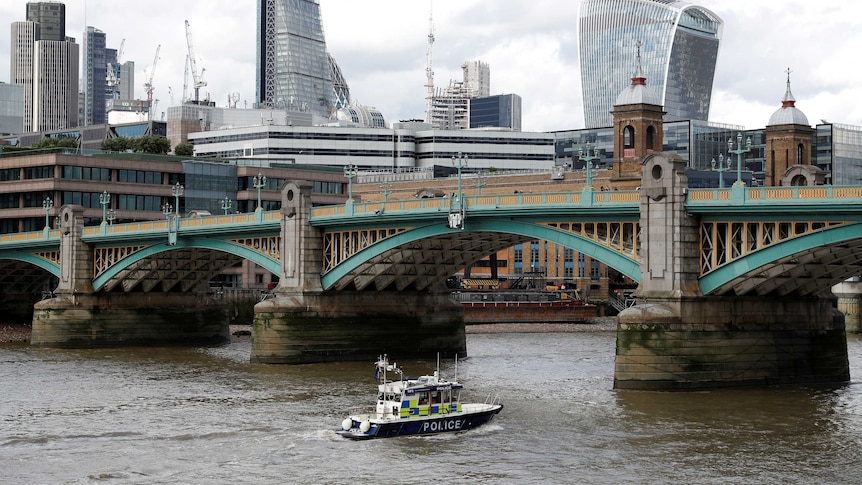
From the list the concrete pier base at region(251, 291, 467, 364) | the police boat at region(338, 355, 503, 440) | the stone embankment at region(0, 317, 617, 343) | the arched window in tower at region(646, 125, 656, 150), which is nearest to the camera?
the police boat at region(338, 355, 503, 440)

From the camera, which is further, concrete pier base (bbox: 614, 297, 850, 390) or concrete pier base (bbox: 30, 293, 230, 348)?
concrete pier base (bbox: 30, 293, 230, 348)

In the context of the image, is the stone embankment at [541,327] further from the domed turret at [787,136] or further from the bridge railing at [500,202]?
the bridge railing at [500,202]

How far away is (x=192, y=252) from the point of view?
95375mm

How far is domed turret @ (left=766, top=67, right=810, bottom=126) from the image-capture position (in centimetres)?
14550

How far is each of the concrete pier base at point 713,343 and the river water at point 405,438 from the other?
936 millimetres

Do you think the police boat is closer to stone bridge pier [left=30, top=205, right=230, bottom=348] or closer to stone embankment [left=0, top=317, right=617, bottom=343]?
stone bridge pier [left=30, top=205, right=230, bottom=348]

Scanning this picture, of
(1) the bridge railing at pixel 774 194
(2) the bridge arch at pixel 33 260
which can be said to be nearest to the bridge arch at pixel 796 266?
(1) the bridge railing at pixel 774 194

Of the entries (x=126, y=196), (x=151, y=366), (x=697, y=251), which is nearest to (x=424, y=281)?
(x=151, y=366)

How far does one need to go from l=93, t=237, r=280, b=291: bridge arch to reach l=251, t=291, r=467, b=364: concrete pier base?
443 cm

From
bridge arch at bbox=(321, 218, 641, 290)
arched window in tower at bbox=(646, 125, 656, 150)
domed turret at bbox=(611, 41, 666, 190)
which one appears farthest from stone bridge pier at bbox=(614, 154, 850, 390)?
arched window in tower at bbox=(646, 125, 656, 150)

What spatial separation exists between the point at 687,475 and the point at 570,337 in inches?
2715

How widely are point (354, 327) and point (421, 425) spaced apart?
96.2ft

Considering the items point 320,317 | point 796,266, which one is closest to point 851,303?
point 320,317

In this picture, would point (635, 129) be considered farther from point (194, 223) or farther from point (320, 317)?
point (320, 317)
